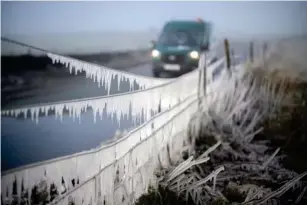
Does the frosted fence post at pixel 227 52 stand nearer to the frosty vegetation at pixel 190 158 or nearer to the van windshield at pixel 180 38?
the frosty vegetation at pixel 190 158

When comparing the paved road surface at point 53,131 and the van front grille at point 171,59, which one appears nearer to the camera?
the paved road surface at point 53,131

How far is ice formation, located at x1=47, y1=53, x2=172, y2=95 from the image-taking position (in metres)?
1.49

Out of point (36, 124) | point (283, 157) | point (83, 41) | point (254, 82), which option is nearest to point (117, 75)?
point (83, 41)

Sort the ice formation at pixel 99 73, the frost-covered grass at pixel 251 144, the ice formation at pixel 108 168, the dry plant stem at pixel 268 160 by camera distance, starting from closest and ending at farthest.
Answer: the ice formation at pixel 108 168 < the ice formation at pixel 99 73 < the frost-covered grass at pixel 251 144 < the dry plant stem at pixel 268 160

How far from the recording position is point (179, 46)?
5.65ft

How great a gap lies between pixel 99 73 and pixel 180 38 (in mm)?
493

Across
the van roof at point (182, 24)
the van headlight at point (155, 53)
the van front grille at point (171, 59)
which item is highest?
the van roof at point (182, 24)

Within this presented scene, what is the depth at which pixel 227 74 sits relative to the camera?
6.17 ft

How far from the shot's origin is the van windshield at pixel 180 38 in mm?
1670

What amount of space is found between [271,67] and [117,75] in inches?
38.0

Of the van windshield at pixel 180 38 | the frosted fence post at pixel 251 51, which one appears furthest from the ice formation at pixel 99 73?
the frosted fence post at pixel 251 51

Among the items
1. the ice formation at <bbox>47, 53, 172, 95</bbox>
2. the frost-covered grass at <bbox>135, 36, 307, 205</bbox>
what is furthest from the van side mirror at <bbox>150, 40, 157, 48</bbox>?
the frost-covered grass at <bbox>135, 36, 307, 205</bbox>

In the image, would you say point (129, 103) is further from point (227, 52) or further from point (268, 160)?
point (268, 160)

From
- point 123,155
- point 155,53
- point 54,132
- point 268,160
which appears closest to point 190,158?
point 123,155
